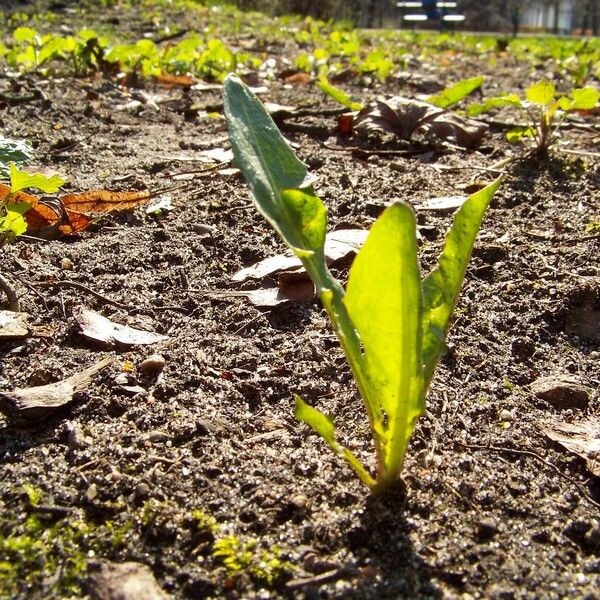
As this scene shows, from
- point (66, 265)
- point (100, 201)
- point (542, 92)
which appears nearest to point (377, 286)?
point (66, 265)

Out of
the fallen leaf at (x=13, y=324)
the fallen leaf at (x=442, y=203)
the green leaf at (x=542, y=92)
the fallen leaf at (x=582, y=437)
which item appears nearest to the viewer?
the fallen leaf at (x=582, y=437)

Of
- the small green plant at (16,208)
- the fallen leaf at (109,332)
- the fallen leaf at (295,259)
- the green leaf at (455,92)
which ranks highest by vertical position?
the green leaf at (455,92)

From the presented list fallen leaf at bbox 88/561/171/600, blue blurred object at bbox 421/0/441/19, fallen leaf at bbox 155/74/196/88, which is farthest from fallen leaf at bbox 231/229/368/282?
blue blurred object at bbox 421/0/441/19

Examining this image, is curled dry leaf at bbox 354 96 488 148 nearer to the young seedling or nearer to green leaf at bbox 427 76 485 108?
green leaf at bbox 427 76 485 108

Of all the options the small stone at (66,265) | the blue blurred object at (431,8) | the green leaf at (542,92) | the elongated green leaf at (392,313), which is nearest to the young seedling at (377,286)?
the elongated green leaf at (392,313)

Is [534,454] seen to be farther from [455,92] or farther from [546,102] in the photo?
[455,92]

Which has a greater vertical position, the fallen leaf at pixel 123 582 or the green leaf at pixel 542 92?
the green leaf at pixel 542 92

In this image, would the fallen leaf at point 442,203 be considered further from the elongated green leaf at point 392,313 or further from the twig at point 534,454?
the elongated green leaf at point 392,313
